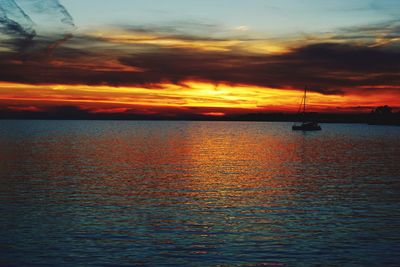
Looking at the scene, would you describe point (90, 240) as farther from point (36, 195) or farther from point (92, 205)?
point (36, 195)

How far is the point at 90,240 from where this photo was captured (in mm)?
29344

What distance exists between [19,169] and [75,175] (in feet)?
38.6

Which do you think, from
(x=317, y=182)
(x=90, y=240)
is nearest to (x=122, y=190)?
(x=90, y=240)

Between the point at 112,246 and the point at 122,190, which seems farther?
the point at 122,190

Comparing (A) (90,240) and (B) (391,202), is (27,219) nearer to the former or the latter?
(A) (90,240)

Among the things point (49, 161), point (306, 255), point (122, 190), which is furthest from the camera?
point (49, 161)

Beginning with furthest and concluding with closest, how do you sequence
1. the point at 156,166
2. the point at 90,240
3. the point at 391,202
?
the point at 156,166
the point at 391,202
the point at 90,240

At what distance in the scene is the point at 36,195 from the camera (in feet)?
153

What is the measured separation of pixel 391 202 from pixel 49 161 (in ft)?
194

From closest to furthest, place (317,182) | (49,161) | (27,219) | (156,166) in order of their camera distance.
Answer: (27,219) < (317,182) < (156,166) < (49,161)

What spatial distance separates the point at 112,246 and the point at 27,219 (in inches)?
416

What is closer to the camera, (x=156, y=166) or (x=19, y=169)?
(x=19, y=169)

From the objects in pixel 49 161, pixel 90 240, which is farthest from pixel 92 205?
pixel 49 161

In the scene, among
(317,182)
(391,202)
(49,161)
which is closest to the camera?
(391,202)
